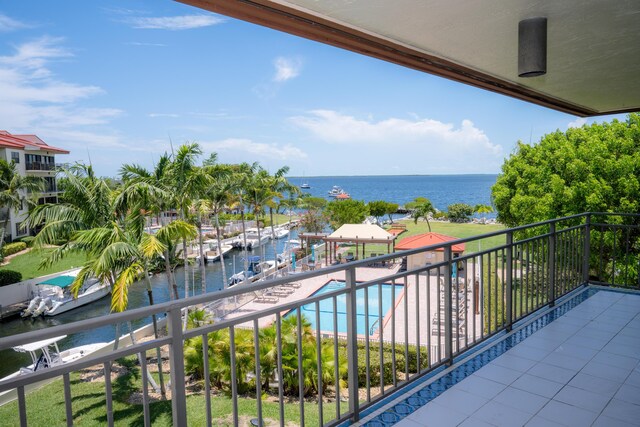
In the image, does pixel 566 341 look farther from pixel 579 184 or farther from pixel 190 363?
pixel 579 184

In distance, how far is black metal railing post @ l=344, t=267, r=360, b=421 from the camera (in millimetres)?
2277

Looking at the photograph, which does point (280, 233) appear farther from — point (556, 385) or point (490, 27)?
point (490, 27)

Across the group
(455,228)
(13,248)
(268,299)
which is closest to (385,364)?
(268,299)

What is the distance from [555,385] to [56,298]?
26951 millimetres

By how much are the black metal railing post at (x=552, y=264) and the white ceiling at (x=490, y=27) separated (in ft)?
4.90

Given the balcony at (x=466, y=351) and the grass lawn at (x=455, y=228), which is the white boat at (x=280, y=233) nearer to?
the grass lawn at (x=455, y=228)

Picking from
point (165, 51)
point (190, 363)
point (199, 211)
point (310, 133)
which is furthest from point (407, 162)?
point (190, 363)

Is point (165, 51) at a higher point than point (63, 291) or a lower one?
higher

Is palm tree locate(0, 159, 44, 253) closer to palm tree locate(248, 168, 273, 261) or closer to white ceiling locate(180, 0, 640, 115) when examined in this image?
palm tree locate(248, 168, 273, 261)

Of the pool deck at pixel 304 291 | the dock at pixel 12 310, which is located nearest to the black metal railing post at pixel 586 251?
the pool deck at pixel 304 291

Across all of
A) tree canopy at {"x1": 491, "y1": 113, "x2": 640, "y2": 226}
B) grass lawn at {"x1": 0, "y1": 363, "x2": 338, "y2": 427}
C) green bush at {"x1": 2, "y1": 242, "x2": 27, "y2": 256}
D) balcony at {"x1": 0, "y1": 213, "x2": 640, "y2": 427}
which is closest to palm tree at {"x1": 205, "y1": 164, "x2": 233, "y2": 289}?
grass lawn at {"x1": 0, "y1": 363, "x2": 338, "y2": 427}

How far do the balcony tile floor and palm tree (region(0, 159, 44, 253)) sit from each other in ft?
108

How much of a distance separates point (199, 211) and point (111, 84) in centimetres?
7733

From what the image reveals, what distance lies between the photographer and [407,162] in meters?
128
